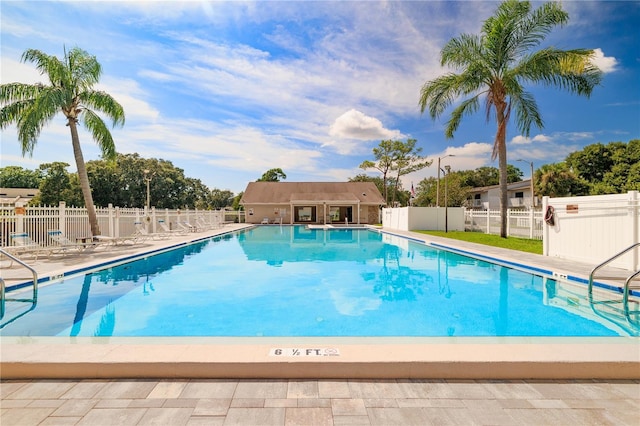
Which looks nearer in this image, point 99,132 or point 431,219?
point 99,132

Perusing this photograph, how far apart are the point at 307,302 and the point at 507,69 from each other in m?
15.8

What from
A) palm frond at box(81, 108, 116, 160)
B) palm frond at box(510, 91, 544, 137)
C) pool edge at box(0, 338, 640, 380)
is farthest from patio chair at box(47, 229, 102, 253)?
palm frond at box(510, 91, 544, 137)

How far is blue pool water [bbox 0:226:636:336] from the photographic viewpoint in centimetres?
522

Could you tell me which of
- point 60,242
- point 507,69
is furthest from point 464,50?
point 60,242

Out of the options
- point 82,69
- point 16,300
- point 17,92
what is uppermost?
point 82,69

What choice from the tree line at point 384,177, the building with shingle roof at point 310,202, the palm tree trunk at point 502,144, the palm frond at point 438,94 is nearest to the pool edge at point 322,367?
the palm tree trunk at point 502,144

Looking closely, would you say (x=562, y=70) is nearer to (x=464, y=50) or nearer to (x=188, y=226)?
(x=464, y=50)

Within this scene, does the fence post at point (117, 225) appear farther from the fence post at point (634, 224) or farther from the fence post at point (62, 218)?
the fence post at point (634, 224)

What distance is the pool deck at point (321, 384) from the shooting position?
239 centimetres

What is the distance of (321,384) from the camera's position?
2.83 metres

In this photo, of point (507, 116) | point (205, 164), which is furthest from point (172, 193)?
point (507, 116)

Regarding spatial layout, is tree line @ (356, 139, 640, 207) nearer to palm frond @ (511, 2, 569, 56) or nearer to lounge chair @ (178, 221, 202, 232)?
palm frond @ (511, 2, 569, 56)

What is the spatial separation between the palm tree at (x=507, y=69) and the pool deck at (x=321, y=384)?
48.7 feet

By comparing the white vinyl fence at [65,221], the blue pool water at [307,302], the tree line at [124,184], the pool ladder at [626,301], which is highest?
the tree line at [124,184]
